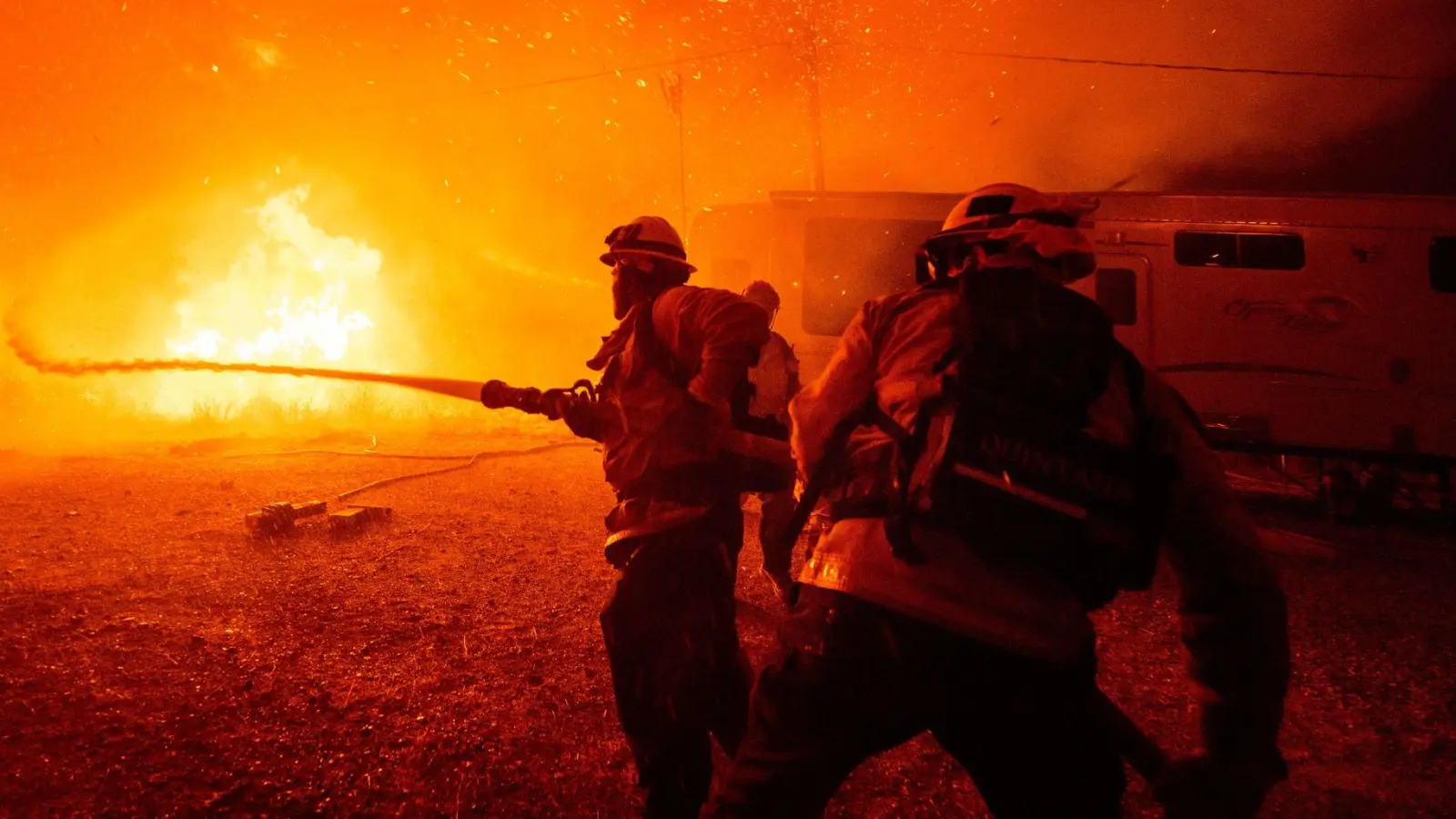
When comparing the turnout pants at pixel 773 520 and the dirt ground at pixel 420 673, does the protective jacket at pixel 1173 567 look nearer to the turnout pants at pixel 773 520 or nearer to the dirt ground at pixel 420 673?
the dirt ground at pixel 420 673

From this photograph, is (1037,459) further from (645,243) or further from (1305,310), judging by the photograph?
(1305,310)

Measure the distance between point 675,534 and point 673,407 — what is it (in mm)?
447

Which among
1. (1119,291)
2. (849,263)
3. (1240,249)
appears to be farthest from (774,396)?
(1240,249)

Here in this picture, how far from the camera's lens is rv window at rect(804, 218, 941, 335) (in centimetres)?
887

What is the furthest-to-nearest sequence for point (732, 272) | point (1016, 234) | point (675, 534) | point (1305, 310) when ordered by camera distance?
point (732, 272) < point (1305, 310) < point (675, 534) < point (1016, 234)

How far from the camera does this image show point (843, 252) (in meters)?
9.04

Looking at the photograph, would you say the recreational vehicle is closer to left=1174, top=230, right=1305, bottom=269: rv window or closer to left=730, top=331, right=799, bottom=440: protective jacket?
left=1174, top=230, right=1305, bottom=269: rv window

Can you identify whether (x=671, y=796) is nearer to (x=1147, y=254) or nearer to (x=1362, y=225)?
(x=1147, y=254)

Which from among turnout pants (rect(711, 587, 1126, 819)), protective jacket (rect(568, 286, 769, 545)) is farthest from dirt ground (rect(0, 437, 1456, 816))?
turnout pants (rect(711, 587, 1126, 819))

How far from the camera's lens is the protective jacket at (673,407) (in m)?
2.43

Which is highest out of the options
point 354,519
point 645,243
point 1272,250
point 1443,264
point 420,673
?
point 1272,250

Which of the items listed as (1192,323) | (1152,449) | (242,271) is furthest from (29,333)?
(1192,323)

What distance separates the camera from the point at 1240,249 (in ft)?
27.7

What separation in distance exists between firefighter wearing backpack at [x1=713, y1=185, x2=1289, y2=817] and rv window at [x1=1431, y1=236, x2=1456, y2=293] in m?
9.84
